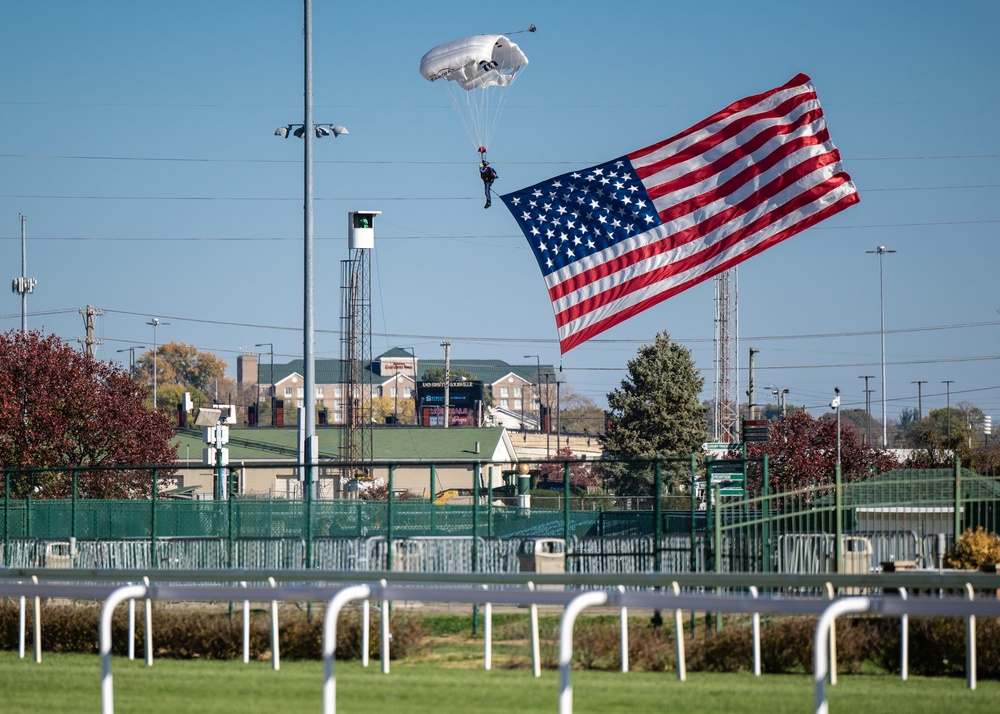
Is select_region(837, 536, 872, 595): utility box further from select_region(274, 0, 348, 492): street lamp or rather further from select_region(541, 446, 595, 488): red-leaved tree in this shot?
select_region(541, 446, 595, 488): red-leaved tree

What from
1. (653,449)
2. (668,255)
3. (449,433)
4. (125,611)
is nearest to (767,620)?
(668,255)

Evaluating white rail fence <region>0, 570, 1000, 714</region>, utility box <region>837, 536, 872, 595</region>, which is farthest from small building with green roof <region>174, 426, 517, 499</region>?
white rail fence <region>0, 570, 1000, 714</region>

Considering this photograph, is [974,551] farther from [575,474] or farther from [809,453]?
[575,474]

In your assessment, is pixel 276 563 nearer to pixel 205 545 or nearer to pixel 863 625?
pixel 205 545

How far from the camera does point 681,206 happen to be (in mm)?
16391

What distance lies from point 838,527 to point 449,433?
6567 centimetres

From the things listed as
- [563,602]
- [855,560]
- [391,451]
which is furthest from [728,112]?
[391,451]

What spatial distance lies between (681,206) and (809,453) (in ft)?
135

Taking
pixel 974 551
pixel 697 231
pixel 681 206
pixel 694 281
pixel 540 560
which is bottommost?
pixel 540 560

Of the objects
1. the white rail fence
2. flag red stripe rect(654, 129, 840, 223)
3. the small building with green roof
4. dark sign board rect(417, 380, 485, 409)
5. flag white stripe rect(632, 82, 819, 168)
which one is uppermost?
flag white stripe rect(632, 82, 819, 168)

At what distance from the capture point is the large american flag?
16.1m

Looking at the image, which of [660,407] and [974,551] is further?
[660,407]

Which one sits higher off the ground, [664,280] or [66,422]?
[664,280]

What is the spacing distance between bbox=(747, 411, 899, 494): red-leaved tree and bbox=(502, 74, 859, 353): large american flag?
122 ft
